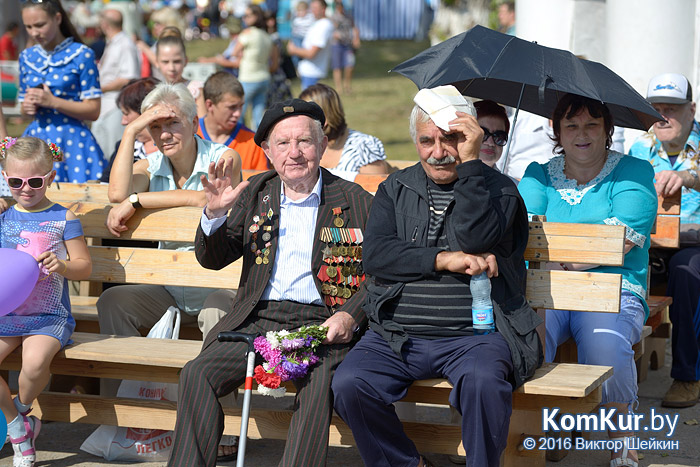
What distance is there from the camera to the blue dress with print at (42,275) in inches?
178

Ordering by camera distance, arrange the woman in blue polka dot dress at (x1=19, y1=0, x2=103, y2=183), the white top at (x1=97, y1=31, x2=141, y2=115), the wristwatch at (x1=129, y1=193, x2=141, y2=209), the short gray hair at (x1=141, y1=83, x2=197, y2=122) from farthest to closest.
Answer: the white top at (x1=97, y1=31, x2=141, y2=115) < the woman in blue polka dot dress at (x1=19, y1=0, x2=103, y2=183) < the short gray hair at (x1=141, y1=83, x2=197, y2=122) < the wristwatch at (x1=129, y1=193, x2=141, y2=209)

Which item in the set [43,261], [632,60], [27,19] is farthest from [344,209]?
[632,60]

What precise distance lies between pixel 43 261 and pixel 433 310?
1910 millimetres

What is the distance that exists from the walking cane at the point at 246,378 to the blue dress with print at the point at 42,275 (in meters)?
1.02

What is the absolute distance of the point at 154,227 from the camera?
508 centimetres

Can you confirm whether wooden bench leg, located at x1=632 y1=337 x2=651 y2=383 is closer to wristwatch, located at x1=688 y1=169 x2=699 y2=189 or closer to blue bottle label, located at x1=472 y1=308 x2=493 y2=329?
wristwatch, located at x1=688 y1=169 x2=699 y2=189

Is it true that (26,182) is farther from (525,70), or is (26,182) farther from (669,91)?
(669,91)

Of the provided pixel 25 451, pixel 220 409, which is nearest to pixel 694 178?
pixel 220 409

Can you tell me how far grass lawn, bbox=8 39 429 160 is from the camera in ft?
52.6

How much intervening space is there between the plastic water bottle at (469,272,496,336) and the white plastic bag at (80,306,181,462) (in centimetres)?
175

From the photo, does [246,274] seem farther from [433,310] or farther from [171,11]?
[171,11]

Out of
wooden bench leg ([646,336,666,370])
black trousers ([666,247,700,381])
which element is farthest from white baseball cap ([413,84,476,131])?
wooden bench leg ([646,336,666,370])

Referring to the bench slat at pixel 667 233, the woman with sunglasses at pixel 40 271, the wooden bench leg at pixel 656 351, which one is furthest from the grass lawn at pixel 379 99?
the woman with sunglasses at pixel 40 271

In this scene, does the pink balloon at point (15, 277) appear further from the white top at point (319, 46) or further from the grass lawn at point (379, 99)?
the white top at point (319, 46)
